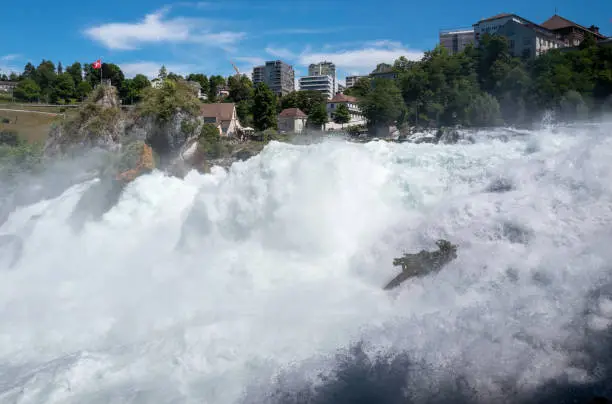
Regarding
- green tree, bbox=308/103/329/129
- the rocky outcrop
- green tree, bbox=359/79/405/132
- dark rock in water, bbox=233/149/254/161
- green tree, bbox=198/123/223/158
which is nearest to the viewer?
the rocky outcrop

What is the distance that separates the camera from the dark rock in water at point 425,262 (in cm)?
836

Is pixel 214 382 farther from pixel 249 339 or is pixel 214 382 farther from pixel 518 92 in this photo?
pixel 518 92

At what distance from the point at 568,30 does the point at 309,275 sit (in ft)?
144

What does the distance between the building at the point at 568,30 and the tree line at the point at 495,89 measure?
752 cm

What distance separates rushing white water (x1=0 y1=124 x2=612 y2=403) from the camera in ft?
20.0

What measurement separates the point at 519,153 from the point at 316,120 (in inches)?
1309

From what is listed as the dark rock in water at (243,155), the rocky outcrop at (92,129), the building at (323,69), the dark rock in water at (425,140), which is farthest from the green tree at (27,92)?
the building at (323,69)

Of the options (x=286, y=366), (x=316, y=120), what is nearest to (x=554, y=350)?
(x=286, y=366)

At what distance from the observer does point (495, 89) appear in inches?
1353

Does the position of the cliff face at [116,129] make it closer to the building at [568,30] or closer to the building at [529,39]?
the building at [529,39]

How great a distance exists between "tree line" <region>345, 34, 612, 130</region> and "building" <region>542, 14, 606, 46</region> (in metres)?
7.52

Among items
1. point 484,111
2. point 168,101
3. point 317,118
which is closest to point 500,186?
point 168,101

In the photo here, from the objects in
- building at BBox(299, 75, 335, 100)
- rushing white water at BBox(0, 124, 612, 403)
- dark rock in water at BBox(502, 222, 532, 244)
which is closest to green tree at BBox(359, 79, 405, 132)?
rushing white water at BBox(0, 124, 612, 403)

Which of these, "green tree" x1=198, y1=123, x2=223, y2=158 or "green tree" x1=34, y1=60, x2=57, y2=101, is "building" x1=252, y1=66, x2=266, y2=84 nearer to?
"green tree" x1=34, y1=60, x2=57, y2=101
